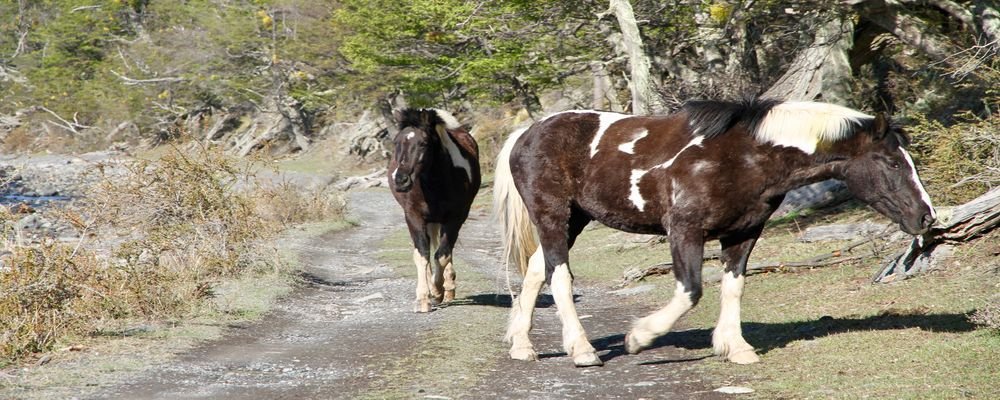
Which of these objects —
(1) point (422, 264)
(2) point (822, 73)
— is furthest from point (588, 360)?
(2) point (822, 73)

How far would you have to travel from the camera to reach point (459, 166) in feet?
42.1

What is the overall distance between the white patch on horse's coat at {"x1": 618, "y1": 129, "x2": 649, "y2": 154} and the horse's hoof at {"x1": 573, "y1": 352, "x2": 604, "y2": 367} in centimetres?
171

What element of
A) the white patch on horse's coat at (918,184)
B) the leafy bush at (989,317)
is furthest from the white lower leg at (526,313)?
the leafy bush at (989,317)

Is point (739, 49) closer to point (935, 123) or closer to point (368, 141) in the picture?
point (935, 123)

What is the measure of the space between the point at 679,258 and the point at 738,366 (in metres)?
0.94

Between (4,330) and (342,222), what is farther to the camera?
(342,222)

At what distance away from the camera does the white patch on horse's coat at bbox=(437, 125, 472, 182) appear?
41.5 ft

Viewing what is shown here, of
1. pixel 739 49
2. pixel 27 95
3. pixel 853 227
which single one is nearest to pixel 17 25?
pixel 27 95

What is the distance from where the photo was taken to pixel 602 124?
29.2ft

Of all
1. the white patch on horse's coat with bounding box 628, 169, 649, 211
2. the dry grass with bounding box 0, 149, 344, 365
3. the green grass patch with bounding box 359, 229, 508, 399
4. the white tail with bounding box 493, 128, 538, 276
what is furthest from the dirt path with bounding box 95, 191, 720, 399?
the white patch on horse's coat with bounding box 628, 169, 649, 211

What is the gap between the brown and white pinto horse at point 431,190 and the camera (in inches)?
479

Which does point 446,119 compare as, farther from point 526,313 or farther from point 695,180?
point 695,180

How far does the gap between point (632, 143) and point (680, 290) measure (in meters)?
1.43

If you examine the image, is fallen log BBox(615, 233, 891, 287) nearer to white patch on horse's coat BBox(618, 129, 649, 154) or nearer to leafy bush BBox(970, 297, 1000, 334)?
leafy bush BBox(970, 297, 1000, 334)
